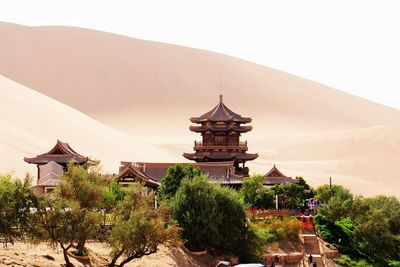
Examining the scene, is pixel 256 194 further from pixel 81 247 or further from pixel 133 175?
pixel 81 247

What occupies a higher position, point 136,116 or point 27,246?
point 136,116

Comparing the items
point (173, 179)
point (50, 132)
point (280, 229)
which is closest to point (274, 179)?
point (173, 179)

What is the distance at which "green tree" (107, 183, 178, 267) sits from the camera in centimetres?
2925

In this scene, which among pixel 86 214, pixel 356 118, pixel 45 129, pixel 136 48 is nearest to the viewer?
pixel 86 214

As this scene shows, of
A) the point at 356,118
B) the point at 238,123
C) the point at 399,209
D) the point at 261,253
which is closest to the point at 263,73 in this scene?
the point at 356,118

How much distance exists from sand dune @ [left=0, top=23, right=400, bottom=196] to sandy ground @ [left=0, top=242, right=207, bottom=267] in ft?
287

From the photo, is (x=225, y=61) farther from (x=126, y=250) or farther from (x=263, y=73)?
(x=126, y=250)

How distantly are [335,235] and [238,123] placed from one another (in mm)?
22504

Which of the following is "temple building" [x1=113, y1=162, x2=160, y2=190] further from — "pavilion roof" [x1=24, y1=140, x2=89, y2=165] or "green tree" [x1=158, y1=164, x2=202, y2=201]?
"green tree" [x1=158, y1=164, x2=202, y2=201]

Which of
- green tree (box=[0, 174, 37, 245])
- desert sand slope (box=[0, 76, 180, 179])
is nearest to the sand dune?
desert sand slope (box=[0, 76, 180, 179])

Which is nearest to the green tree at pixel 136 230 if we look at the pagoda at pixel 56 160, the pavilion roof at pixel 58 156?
the pagoda at pixel 56 160

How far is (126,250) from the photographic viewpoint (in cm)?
2989

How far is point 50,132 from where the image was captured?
9206 cm

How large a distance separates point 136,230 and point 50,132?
211ft
